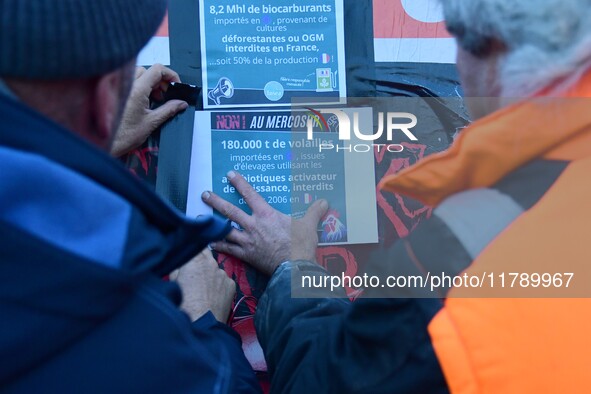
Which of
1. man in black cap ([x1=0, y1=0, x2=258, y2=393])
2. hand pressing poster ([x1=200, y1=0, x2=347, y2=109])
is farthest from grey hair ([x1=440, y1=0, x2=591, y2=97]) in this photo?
hand pressing poster ([x1=200, y1=0, x2=347, y2=109])

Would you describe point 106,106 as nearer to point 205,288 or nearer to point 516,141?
point 516,141

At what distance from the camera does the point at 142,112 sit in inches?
52.7

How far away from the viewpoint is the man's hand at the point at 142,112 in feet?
4.35

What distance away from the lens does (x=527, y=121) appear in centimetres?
78

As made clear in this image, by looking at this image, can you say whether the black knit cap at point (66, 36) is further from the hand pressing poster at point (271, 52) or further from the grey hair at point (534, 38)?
the hand pressing poster at point (271, 52)

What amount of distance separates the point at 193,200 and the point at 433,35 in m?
0.68

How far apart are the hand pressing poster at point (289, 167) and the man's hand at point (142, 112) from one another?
0.08m

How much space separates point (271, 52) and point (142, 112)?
318 mm

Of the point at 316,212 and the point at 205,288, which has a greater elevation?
the point at 316,212

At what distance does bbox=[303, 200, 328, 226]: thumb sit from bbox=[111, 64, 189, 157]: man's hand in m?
0.37

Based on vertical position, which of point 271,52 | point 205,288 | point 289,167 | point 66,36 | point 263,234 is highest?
point 271,52

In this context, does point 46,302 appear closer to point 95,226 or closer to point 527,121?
point 95,226

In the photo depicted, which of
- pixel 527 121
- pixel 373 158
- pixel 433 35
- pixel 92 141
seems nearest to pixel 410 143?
pixel 373 158

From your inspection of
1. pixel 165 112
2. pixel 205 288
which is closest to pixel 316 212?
pixel 205 288
